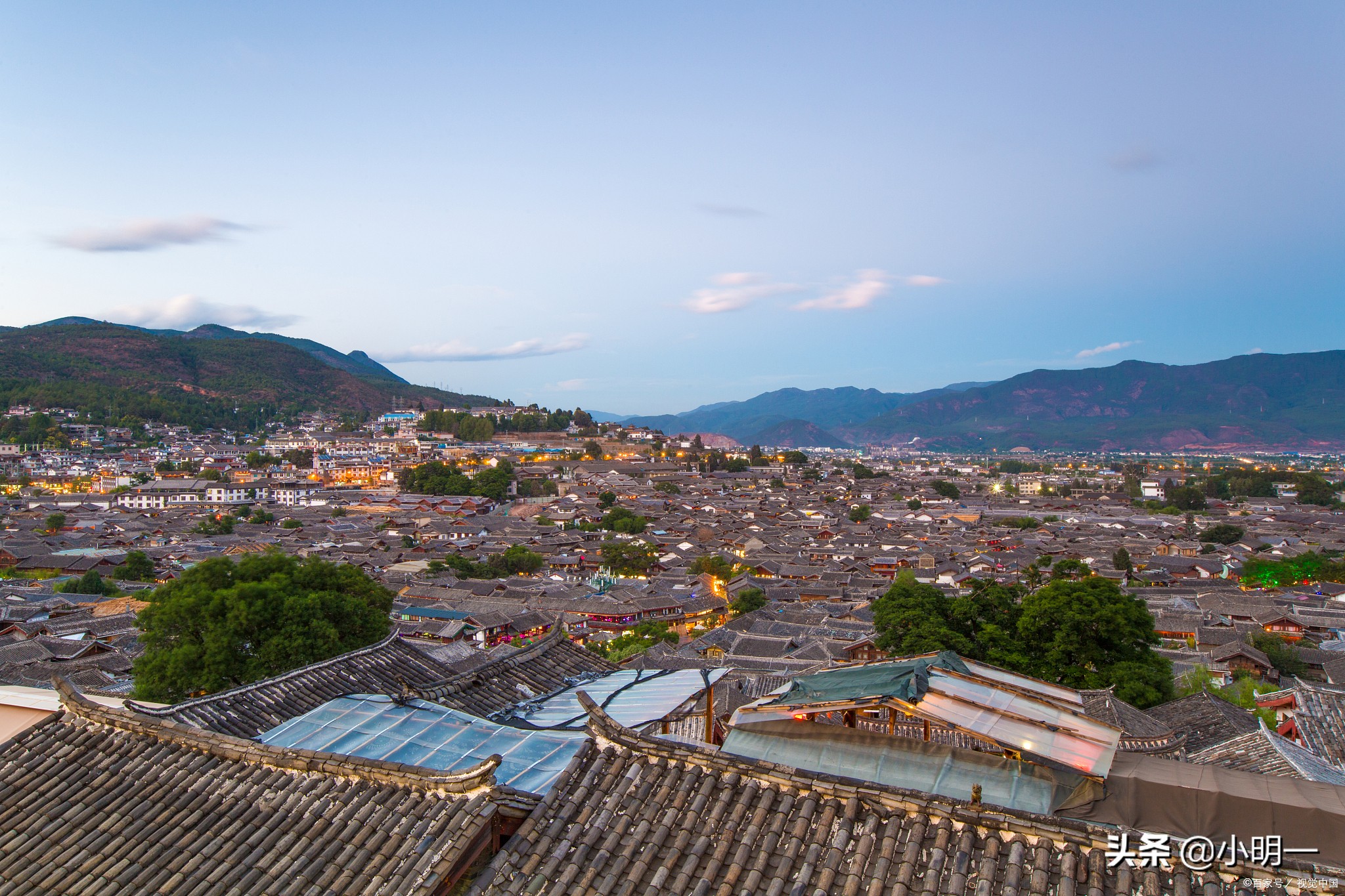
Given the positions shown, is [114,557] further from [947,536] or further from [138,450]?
[138,450]

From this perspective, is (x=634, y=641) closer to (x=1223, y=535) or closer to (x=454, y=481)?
(x=1223, y=535)

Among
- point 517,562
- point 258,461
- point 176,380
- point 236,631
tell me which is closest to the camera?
point 236,631

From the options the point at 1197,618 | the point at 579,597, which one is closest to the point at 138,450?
the point at 579,597

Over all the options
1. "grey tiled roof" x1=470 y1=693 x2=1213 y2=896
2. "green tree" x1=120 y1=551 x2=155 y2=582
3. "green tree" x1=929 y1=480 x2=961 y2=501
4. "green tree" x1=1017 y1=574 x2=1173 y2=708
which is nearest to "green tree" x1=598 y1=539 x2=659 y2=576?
"green tree" x1=120 y1=551 x2=155 y2=582

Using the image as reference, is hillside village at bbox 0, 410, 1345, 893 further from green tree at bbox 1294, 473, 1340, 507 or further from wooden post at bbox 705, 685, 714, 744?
green tree at bbox 1294, 473, 1340, 507

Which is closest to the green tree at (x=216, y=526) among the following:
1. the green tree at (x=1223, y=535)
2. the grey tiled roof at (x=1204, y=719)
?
the grey tiled roof at (x=1204, y=719)

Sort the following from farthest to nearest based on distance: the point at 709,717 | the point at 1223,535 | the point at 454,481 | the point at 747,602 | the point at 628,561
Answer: the point at 454,481 → the point at 1223,535 → the point at 628,561 → the point at 747,602 → the point at 709,717

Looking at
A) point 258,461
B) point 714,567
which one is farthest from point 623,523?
point 258,461
